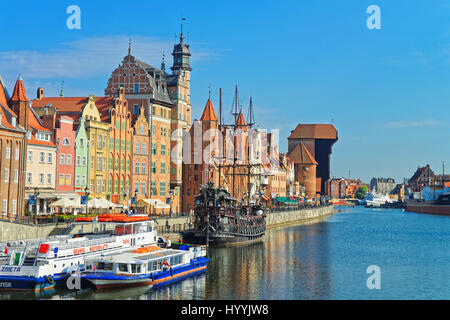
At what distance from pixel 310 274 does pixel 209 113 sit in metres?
65.3

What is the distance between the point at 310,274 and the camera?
6272cm

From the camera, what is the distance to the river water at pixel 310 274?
167 ft

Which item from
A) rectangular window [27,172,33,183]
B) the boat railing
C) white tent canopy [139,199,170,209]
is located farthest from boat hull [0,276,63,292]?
white tent canopy [139,199,170,209]

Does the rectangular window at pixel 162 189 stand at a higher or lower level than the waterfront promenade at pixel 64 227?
higher

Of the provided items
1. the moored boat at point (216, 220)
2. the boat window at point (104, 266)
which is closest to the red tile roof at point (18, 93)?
the moored boat at point (216, 220)

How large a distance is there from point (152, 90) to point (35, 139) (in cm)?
3024

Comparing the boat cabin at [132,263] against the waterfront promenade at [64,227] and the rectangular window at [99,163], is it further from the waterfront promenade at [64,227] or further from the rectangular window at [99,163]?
the rectangular window at [99,163]

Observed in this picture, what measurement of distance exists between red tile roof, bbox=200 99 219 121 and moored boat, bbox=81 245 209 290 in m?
66.3

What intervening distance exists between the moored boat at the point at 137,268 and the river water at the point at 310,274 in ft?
2.60

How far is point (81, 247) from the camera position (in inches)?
2105

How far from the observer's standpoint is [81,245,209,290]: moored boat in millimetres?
49844
